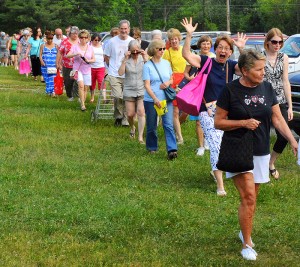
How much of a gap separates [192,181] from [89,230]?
10.2 ft

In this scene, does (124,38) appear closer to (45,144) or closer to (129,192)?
(45,144)

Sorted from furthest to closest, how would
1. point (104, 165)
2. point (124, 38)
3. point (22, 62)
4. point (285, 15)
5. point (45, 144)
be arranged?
1. point (285, 15)
2. point (22, 62)
3. point (124, 38)
4. point (45, 144)
5. point (104, 165)

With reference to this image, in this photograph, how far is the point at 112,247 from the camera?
7.71m

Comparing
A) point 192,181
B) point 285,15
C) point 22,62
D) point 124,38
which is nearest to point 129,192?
point 192,181

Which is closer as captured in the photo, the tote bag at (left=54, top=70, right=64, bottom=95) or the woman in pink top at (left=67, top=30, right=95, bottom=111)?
the woman in pink top at (left=67, top=30, right=95, bottom=111)


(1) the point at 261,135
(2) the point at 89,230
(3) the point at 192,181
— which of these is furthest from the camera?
(3) the point at 192,181

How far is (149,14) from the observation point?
108 m

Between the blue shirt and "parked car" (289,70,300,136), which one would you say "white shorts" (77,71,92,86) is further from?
A: the blue shirt

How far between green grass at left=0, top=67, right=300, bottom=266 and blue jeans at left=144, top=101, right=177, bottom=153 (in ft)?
0.75

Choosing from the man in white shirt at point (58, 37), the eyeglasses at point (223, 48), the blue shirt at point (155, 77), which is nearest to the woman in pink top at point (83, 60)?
the blue shirt at point (155, 77)

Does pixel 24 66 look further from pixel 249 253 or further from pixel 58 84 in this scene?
pixel 249 253

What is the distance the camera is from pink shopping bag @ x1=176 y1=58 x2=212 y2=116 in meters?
10.1

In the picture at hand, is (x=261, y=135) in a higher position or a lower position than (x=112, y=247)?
higher

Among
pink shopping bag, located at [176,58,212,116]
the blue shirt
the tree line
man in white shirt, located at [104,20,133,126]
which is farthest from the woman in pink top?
the tree line
